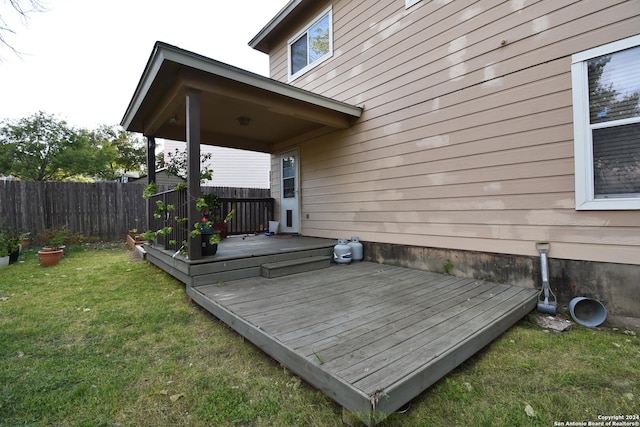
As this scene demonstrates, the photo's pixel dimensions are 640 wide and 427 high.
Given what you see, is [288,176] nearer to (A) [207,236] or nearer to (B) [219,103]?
(B) [219,103]

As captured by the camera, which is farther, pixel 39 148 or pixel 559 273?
pixel 39 148

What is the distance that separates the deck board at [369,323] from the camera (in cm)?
149

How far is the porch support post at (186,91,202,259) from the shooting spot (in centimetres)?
333

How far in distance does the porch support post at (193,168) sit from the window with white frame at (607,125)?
13.1 ft

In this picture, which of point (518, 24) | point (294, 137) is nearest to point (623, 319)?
point (518, 24)

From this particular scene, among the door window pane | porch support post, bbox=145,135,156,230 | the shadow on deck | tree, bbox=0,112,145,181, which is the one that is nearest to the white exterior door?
the door window pane

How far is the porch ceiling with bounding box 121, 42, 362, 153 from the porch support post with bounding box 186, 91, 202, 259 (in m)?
0.19

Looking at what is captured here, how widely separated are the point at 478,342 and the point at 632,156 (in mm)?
2233

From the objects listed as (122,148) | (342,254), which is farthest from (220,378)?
(122,148)

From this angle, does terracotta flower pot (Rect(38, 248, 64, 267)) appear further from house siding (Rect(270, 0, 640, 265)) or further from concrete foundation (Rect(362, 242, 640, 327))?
concrete foundation (Rect(362, 242, 640, 327))

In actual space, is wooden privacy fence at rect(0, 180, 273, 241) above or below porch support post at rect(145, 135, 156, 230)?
below

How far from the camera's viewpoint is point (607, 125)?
2.60m

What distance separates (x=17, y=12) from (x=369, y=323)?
511 cm

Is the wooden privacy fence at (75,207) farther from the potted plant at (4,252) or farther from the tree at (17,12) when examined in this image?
the tree at (17,12)
